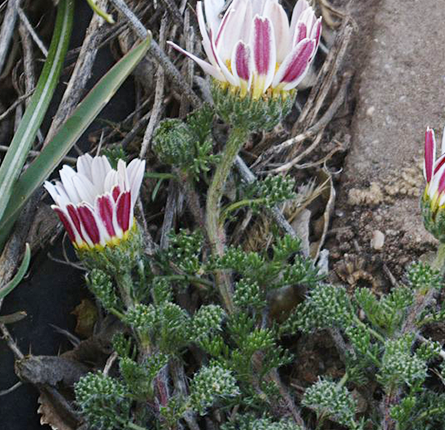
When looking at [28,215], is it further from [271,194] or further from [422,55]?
[422,55]

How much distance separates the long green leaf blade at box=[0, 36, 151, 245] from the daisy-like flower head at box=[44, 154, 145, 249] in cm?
13

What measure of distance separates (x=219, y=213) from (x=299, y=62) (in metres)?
0.36

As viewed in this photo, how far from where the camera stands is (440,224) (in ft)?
5.50

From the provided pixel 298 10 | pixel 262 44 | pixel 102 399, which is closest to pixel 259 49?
pixel 262 44

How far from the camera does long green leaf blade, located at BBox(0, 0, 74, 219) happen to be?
1.90 meters

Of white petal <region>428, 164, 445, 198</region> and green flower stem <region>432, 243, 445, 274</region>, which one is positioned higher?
white petal <region>428, 164, 445, 198</region>

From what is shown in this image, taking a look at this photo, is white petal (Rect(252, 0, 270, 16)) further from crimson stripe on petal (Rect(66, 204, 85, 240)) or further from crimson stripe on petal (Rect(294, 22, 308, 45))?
crimson stripe on petal (Rect(66, 204, 85, 240))

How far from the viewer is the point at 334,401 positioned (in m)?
1.68

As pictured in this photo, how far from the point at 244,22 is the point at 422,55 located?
25.1 inches

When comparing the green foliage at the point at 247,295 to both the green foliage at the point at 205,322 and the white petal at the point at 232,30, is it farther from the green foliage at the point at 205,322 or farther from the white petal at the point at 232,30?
the white petal at the point at 232,30

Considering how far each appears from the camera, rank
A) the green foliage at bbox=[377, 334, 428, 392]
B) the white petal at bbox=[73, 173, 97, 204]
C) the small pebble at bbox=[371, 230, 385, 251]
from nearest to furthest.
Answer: the green foliage at bbox=[377, 334, 428, 392]
the white petal at bbox=[73, 173, 97, 204]
the small pebble at bbox=[371, 230, 385, 251]

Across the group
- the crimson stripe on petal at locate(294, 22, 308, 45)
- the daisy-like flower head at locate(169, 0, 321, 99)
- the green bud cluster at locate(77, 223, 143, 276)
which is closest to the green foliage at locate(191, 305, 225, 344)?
the green bud cluster at locate(77, 223, 143, 276)

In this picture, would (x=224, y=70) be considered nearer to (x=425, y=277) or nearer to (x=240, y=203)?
(x=240, y=203)

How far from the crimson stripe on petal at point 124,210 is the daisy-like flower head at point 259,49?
28 centimetres
